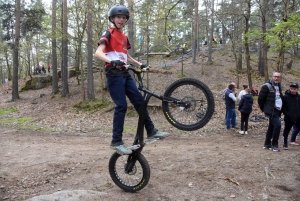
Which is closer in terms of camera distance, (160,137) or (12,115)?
(160,137)

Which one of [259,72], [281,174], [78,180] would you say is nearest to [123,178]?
[78,180]

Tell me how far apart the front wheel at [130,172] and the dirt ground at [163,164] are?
0.15 meters

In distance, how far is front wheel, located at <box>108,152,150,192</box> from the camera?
4.31 metres

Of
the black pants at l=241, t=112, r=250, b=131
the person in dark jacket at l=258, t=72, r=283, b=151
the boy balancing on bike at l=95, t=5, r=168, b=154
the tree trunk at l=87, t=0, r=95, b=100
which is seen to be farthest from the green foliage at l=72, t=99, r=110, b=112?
the boy balancing on bike at l=95, t=5, r=168, b=154

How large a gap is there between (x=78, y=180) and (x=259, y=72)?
60.6ft

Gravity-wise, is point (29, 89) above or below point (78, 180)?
above

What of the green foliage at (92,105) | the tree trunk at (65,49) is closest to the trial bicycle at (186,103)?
the green foliage at (92,105)

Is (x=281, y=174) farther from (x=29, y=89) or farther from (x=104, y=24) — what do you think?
(x=29, y=89)

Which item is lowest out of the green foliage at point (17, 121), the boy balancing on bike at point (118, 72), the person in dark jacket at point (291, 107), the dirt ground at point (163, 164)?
the dirt ground at point (163, 164)

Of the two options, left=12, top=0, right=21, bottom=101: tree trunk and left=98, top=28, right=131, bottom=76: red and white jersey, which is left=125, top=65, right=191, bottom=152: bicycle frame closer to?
left=98, top=28, right=131, bottom=76: red and white jersey

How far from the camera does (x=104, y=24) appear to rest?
550 inches

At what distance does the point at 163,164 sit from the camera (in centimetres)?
584

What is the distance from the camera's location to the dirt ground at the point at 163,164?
178 inches

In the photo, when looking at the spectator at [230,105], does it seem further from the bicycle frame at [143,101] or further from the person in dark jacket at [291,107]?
the bicycle frame at [143,101]
